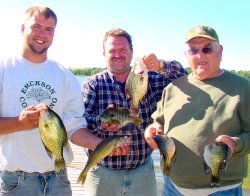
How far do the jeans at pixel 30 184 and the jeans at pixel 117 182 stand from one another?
1.05 metres

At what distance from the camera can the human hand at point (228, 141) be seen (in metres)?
4.00

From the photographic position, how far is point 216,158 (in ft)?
12.9

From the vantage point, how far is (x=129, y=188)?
5527 millimetres

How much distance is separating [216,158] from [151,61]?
1.62m

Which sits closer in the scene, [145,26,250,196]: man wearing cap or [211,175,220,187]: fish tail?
[211,175,220,187]: fish tail

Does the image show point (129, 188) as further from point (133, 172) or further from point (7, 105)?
point (7, 105)

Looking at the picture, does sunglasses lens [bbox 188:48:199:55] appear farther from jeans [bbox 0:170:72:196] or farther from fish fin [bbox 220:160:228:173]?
jeans [bbox 0:170:72:196]

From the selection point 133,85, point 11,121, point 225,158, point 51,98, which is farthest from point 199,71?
point 11,121

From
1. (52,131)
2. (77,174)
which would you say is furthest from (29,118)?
(77,174)

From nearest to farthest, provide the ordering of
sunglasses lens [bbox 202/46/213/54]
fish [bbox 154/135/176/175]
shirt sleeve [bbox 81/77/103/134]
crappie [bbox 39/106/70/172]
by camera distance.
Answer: crappie [bbox 39/106/70/172]
fish [bbox 154/135/176/175]
sunglasses lens [bbox 202/46/213/54]
shirt sleeve [bbox 81/77/103/134]

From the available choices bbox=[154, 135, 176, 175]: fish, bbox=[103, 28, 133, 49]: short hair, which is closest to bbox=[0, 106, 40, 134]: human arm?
bbox=[154, 135, 176, 175]: fish

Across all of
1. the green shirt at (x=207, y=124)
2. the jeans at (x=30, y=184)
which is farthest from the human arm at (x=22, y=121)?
the green shirt at (x=207, y=124)

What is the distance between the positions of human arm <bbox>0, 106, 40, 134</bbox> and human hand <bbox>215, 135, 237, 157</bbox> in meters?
1.76

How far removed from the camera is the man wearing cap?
4293mm
